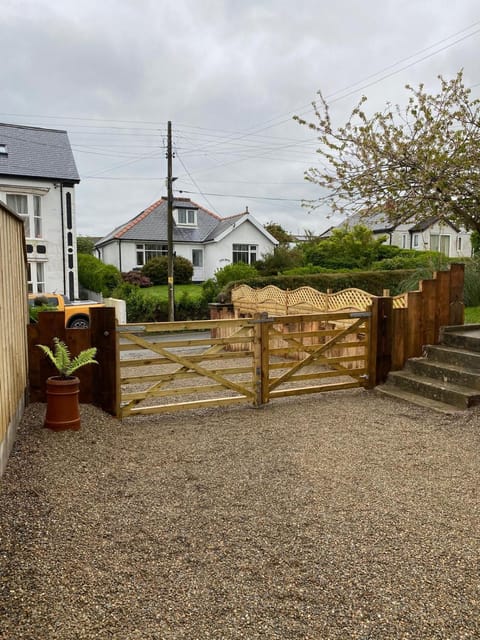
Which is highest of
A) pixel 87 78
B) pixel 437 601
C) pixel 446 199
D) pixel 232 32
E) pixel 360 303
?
pixel 87 78

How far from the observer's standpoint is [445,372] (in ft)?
22.1

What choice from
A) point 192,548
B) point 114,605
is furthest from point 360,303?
point 114,605

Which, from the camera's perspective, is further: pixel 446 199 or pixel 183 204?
pixel 183 204

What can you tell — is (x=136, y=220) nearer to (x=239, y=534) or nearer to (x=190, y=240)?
(x=190, y=240)

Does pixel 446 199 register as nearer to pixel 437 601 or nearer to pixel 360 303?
pixel 360 303

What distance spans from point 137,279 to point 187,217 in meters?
7.58

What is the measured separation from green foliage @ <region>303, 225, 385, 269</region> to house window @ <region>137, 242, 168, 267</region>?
9.75m

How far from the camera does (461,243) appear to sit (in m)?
40.0

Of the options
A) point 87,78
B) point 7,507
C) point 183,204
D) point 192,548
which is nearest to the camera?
point 192,548

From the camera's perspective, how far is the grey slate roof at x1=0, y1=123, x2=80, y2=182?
20.9m

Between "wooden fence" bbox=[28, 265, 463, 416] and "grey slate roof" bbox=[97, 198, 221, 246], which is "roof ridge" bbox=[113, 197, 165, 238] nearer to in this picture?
"grey slate roof" bbox=[97, 198, 221, 246]

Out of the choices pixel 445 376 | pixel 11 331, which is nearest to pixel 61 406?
pixel 11 331

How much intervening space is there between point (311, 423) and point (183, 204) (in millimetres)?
29797

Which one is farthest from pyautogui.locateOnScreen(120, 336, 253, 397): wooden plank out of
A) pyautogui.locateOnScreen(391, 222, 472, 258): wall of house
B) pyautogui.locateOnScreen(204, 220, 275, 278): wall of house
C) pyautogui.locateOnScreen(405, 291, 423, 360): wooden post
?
pyautogui.locateOnScreen(391, 222, 472, 258): wall of house
